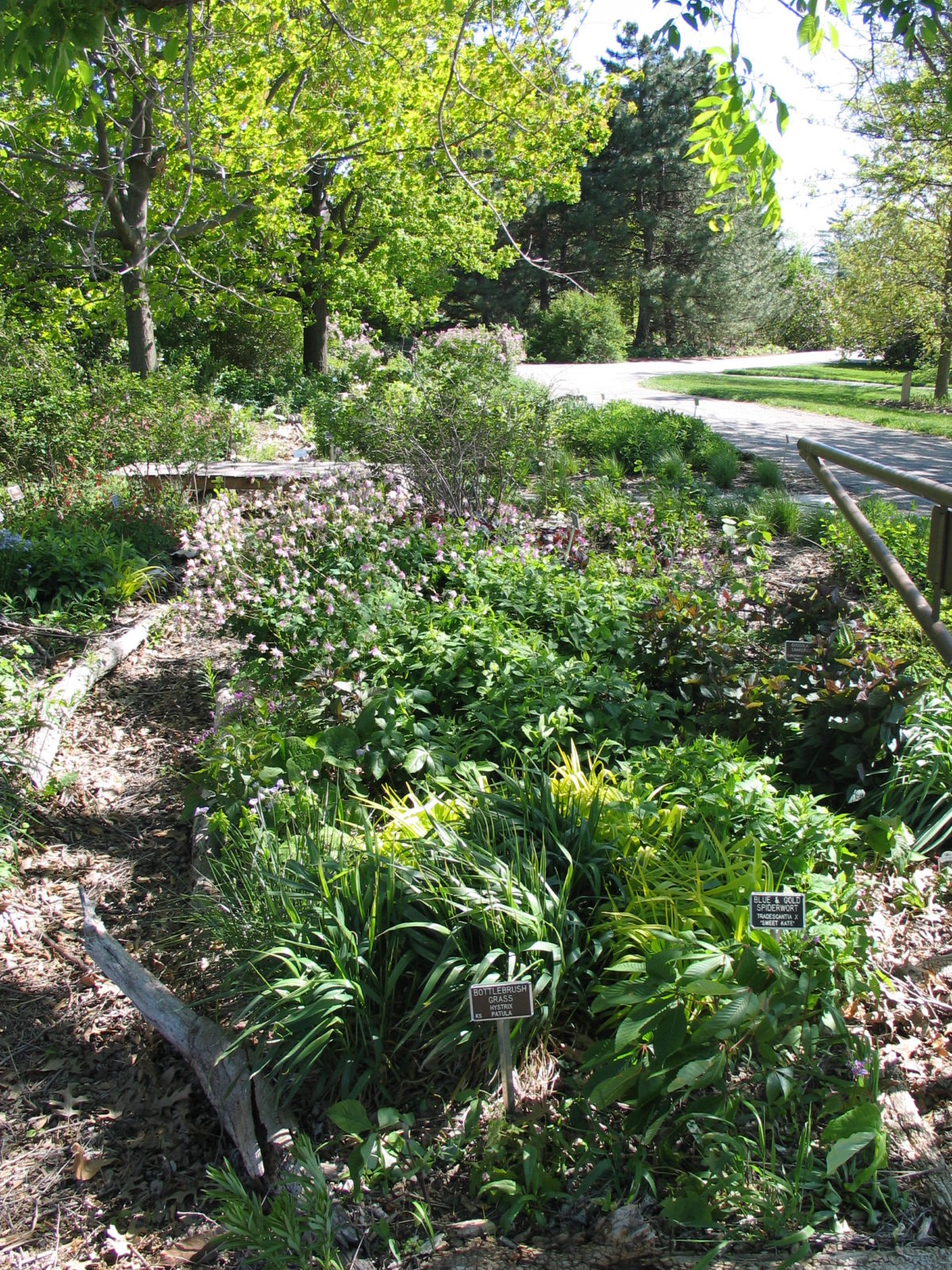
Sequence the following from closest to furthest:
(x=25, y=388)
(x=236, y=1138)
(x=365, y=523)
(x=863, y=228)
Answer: (x=236, y=1138)
(x=365, y=523)
(x=25, y=388)
(x=863, y=228)

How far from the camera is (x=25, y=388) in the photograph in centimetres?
861

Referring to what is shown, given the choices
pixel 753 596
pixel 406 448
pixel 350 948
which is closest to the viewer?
pixel 350 948

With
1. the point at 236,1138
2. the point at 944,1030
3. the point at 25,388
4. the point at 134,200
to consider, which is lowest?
the point at 236,1138

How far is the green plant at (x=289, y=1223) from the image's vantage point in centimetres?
188


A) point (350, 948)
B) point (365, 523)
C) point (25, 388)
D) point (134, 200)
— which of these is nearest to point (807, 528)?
point (365, 523)

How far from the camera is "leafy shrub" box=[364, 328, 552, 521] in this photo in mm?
7133

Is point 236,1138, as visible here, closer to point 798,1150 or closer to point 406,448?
point 798,1150

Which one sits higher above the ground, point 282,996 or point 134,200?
point 134,200

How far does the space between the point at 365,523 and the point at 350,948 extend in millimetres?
3377

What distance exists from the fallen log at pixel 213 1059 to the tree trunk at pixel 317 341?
19122 mm

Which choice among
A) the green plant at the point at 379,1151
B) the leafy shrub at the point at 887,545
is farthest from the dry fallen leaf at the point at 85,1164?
the leafy shrub at the point at 887,545

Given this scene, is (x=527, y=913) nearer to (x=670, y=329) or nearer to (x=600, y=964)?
(x=600, y=964)

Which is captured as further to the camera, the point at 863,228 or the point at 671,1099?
the point at 863,228

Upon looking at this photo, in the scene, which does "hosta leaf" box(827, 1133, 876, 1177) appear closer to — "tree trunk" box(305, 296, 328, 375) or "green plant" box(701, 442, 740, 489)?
"green plant" box(701, 442, 740, 489)
